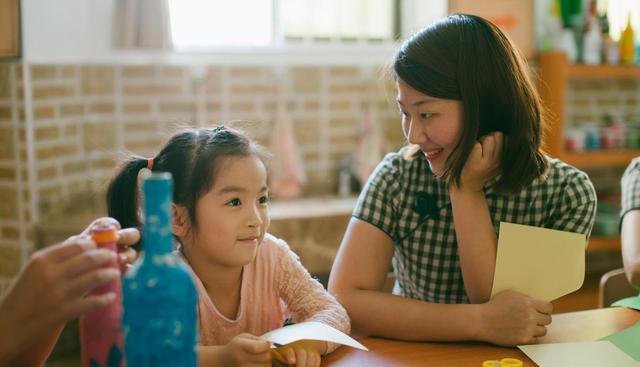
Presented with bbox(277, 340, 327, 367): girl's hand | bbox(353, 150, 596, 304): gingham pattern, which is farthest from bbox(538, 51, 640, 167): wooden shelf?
bbox(277, 340, 327, 367): girl's hand

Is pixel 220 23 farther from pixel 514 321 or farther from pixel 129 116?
pixel 514 321

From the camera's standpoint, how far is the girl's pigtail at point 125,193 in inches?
48.2

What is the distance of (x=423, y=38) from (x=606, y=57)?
97.7 inches

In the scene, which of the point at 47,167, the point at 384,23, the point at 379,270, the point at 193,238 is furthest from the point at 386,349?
the point at 384,23

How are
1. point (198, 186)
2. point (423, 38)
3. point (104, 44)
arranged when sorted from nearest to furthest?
point (198, 186), point (423, 38), point (104, 44)

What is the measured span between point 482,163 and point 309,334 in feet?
1.62

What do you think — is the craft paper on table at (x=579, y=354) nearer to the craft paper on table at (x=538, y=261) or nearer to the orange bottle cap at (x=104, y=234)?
the craft paper on table at (x=538, y=261)

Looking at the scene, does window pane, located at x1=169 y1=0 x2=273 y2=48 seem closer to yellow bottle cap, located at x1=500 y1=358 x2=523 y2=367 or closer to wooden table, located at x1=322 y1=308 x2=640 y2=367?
wooden table, located at x1=322 y1=308 x2=640 y2=367

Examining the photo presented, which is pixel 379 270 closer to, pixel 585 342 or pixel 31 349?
pixel 585 342

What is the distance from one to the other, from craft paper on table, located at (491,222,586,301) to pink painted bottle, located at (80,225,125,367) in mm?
702

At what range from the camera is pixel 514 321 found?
1.24 meters

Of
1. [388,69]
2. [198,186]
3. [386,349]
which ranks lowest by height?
[386,349]

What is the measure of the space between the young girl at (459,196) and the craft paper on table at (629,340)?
0.39 ft

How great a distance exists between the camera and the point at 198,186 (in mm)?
1224
